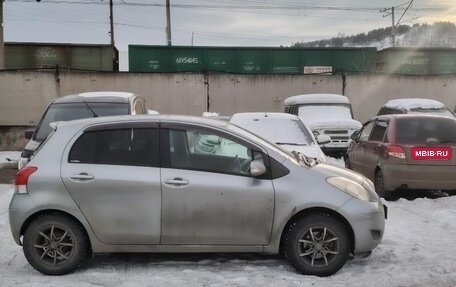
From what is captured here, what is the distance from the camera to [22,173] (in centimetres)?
525

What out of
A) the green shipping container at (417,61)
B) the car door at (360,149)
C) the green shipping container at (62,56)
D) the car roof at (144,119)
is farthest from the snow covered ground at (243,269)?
the green shipping container at (417,61)

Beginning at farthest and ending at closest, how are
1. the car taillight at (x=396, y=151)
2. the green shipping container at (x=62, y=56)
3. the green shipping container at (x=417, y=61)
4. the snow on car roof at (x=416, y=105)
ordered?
1. the green shipping container at (x=417, y=61)
2. the green shipping container at (x=62, y=56)
3. the snow on car roof at (x=416, y=105)
4. the car taillight at (x=396, y=151)

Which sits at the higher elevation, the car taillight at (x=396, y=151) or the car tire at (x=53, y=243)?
the car taillight at (x=396, y=151)

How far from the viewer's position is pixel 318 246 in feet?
17.1

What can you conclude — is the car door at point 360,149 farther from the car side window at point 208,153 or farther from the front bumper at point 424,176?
the car side window at point 208,153

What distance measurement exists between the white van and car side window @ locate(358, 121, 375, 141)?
13.0 ft

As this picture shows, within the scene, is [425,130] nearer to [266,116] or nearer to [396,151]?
[396,151]

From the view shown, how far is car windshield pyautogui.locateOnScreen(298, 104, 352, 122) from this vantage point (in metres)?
16.3

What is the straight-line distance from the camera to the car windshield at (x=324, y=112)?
16.3m

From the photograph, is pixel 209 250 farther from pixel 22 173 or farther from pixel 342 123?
pixel 342 123

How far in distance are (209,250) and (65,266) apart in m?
1.40

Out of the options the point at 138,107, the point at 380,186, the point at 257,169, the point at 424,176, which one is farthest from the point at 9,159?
the point at 257,169

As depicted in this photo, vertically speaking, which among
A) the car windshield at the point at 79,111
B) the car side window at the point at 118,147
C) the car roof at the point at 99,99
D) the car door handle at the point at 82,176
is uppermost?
the car roof at the point at 99,99

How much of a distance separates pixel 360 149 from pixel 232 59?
46.7 feet
